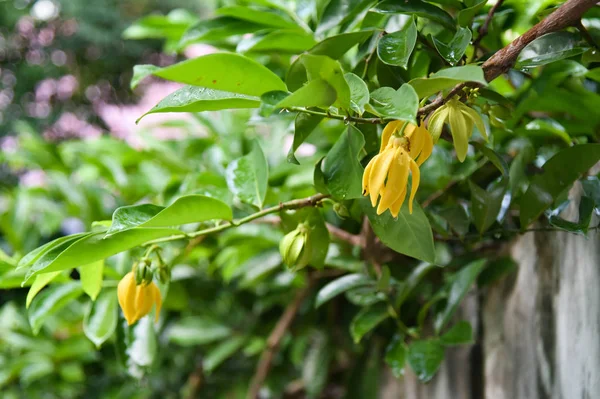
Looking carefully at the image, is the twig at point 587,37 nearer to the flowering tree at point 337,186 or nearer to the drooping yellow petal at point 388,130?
the flowering tree at point 337,186

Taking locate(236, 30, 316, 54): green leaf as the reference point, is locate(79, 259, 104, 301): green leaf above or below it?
below

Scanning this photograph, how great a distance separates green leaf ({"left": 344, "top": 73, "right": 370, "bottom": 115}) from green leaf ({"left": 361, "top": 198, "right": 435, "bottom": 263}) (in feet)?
0.26

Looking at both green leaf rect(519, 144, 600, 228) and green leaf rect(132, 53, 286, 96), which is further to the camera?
green leaf rect(519, 144, 600, 228)

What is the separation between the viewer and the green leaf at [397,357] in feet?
1.57

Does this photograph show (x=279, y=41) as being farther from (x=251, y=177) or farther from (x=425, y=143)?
(x=425, y=143)

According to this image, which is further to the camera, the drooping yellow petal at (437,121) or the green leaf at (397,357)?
the green leaf at (397,357)

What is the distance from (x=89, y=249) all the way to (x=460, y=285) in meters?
0.31

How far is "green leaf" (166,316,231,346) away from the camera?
761mm

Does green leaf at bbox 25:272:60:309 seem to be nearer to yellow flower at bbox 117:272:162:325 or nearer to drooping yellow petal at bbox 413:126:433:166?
yellow flower at bbox 117:272:162:325

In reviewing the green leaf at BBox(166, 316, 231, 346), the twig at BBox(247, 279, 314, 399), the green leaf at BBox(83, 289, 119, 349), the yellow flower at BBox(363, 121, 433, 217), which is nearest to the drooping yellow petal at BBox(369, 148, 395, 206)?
the yellow flower at BBox(363, 121, 433, 217)

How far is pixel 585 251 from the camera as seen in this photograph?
41cm

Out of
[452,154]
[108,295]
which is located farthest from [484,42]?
[108,295]

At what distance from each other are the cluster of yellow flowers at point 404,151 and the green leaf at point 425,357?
0.22 meters

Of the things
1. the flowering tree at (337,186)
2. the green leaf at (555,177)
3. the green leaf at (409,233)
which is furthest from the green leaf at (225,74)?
the green leaf at (555,177)
